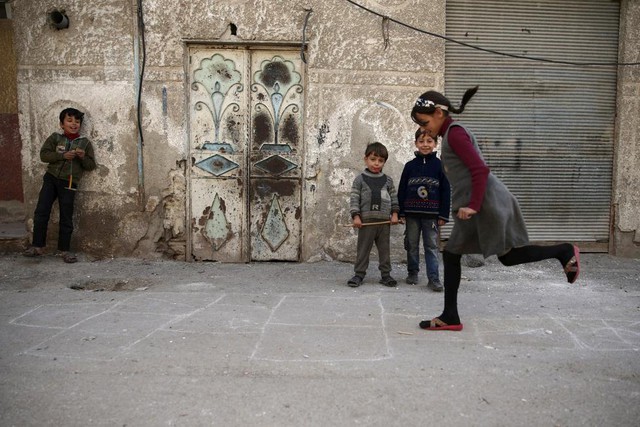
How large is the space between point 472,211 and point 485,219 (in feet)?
0.55

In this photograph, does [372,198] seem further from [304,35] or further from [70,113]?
[70,113]

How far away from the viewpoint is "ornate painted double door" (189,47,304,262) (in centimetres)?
621

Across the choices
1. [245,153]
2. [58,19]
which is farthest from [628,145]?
[58,19]

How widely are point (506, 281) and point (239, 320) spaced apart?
277cm

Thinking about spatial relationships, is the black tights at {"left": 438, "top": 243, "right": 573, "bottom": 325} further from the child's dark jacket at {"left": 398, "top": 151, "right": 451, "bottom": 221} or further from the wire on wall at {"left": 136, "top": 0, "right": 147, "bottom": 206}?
the wire on wall at {"left": 136, "top": 0, "right": 147, "bottom": 206}

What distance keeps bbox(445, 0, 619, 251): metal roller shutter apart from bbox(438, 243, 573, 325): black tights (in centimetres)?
282

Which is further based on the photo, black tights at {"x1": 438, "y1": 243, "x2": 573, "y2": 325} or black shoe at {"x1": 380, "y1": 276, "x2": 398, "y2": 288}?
black shoe at {"x1": 380, "y1": 276, "x2": 398, "y2": 288}

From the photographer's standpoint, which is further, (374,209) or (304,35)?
(304,35)

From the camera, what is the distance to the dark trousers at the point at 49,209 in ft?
19.9

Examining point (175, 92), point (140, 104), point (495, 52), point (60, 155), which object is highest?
point (495, 52)

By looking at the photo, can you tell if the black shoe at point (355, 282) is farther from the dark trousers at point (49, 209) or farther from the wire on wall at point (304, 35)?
the dark trousers at point (49, 209)

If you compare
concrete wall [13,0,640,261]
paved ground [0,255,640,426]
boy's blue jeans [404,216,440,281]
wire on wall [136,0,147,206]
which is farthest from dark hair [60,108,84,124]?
boy's blue jeans [404,216,440,281]

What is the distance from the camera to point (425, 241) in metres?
5.36

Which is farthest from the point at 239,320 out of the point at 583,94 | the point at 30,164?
the point at 583,94
